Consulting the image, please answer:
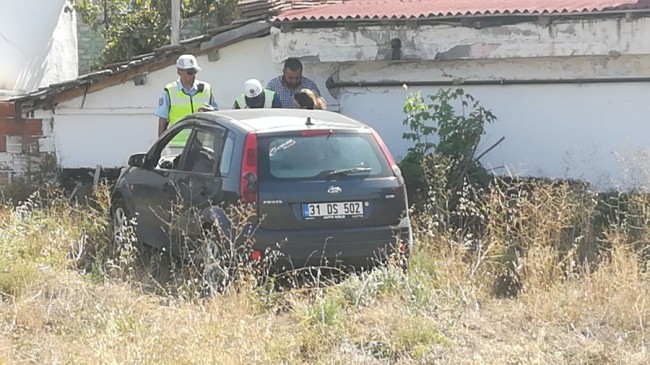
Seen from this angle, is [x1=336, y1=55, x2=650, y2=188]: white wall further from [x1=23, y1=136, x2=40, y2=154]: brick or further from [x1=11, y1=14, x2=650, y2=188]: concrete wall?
[x1=23, y1=136, x2=40, y2=154]: brick

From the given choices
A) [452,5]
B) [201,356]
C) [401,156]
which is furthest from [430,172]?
[201,356]

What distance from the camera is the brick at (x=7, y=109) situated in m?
11.5

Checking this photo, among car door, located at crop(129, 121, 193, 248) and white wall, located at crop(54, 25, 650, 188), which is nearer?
car door, located at crop(129, 121, 193, 248)

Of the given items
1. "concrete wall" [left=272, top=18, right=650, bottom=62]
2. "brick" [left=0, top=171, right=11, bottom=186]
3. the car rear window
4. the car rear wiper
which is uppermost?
"concrete wall" [left=272, top=18, right=650, bottom=62]

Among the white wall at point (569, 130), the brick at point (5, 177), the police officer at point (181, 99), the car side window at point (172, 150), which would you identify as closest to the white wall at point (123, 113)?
the brick at point (5, 177)

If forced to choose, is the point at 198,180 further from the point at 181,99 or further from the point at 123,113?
the point at 123,113

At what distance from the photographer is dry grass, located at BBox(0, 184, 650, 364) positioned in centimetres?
521

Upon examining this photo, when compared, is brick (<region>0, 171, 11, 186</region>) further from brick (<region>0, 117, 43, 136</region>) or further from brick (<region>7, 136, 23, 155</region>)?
brick (<region>0, 117, 43, 136</region>)

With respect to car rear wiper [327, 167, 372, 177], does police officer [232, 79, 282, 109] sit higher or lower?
higher

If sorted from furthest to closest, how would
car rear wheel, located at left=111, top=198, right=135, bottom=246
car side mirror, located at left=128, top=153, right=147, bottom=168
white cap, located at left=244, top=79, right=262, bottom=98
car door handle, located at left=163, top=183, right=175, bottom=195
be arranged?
1. white cap, located at left=244, top=79, right=262, bottom=98
2. car side mirror, located at left=128, top=153, right=147, bottom=168
3. car rear wheel, located at left=111, top=198, right=135, bottom=246
4. car door handle, located at left=163, top=183, right=175, bottom=195

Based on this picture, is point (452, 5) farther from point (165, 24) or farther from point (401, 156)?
point (165, 24)

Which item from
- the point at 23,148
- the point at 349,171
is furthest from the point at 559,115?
the point at 23,148

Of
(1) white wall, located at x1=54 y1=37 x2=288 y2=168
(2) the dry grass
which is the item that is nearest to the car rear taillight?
(2) the dry grass

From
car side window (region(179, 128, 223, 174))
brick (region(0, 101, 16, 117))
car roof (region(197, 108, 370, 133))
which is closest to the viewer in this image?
car roof (region(197, 108, 370, 133))
